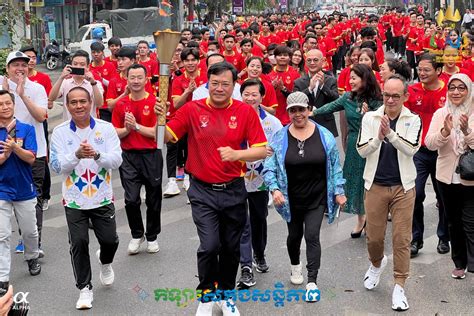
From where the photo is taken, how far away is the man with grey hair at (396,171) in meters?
6.51

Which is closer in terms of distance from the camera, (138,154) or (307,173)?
(307,173)

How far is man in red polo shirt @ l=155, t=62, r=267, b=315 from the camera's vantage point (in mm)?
6141

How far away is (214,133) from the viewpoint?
20.1 feet

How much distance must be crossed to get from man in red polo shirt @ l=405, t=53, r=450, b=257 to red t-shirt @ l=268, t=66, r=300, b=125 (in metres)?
2.24

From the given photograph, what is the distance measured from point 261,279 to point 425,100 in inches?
95.6

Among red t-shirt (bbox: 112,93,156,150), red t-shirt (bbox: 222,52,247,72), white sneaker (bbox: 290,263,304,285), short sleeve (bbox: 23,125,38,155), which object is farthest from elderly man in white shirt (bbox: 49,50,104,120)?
red t-shirt (bbox: 222,52,247,72)

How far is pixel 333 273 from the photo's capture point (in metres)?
7.43

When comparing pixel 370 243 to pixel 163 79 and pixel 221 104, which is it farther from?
pixel 163 79

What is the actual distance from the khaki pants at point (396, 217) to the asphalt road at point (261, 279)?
0.36 metres

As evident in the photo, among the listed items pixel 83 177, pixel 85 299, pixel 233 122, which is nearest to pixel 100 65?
pixel 83 177

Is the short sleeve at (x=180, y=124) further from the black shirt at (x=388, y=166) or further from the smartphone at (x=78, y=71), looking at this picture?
the smartphone at (x=78, y=71)

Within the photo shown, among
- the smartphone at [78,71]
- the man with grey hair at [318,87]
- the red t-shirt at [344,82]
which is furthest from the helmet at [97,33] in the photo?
the smartphone at [78,71]

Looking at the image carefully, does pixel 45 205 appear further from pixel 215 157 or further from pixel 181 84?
pixel 215 157

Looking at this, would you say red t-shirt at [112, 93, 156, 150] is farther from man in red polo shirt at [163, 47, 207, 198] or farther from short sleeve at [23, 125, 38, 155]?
man in red polo shirt at [163, 47, 207, 198]
